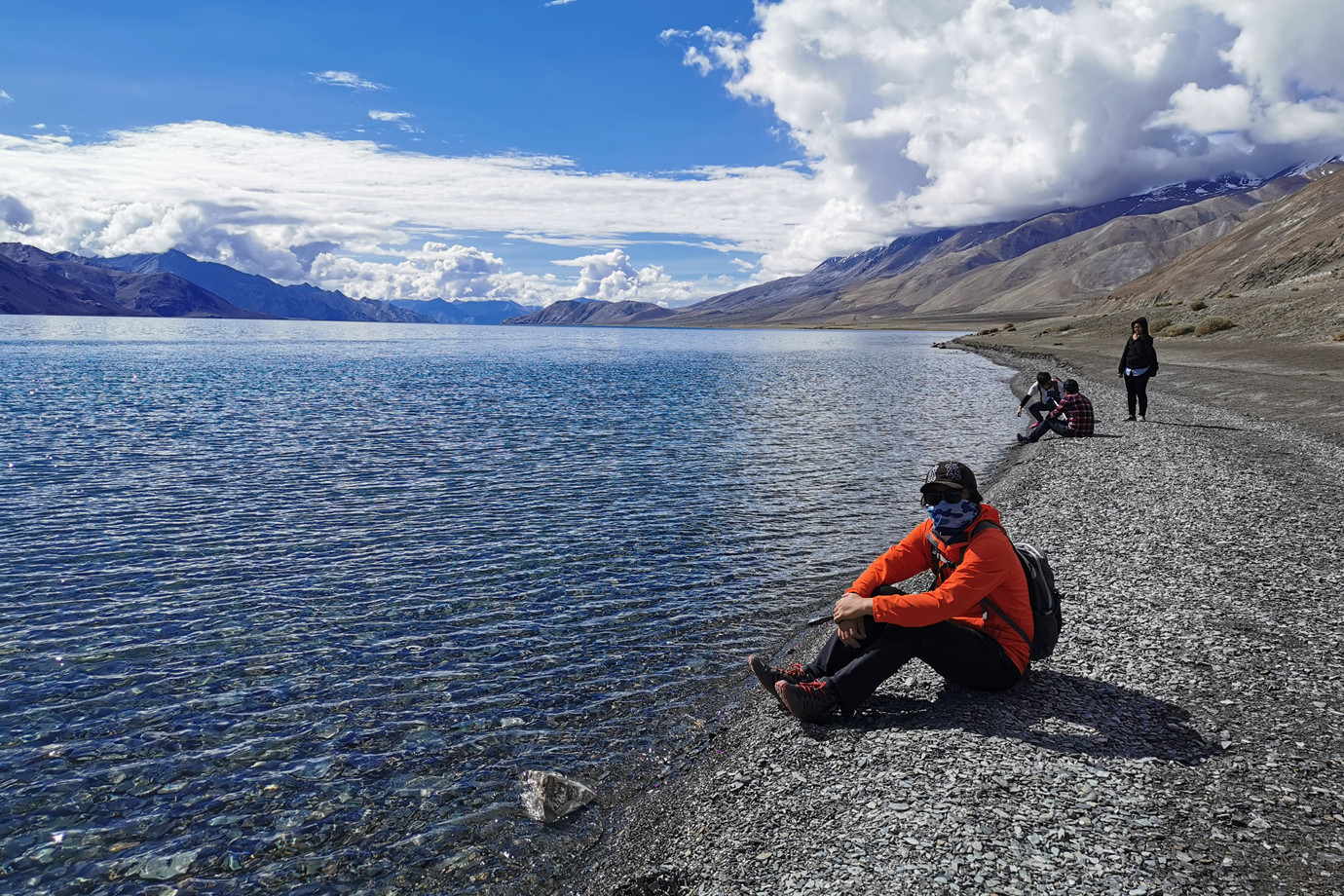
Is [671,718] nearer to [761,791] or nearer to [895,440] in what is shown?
[761,791]

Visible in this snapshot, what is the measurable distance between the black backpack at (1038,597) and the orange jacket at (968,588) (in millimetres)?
94

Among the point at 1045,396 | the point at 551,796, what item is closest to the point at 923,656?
the point at 551,796

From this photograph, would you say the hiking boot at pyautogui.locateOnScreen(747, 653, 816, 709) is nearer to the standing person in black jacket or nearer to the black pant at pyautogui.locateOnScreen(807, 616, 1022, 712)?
the black pant at pyautogui.locateOnScreen(807, 616, 1022, 712)

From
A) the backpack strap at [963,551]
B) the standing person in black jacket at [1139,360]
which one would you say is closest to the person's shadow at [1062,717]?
the backpack strap at [963,551]

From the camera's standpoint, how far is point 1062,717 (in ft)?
29.9

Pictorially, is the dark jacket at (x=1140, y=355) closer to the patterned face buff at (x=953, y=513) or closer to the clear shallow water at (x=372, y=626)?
the clear shallow water at (x=372, y=626)

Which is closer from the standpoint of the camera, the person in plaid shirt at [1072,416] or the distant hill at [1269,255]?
the person in plaid shirt at [1072,416]

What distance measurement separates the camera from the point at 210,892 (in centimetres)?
785

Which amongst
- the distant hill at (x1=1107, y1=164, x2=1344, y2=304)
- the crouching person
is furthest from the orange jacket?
the distant hill at (x1=1107, y1=164, x2=1344, y2=304)

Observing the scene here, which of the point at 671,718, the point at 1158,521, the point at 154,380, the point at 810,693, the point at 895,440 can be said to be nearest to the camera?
the point at 810,693

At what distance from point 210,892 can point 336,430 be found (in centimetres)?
3180

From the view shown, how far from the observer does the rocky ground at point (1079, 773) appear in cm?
666

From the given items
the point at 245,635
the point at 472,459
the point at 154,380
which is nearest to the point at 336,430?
the point at 472,459

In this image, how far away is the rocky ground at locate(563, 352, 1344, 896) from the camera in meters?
6.66
